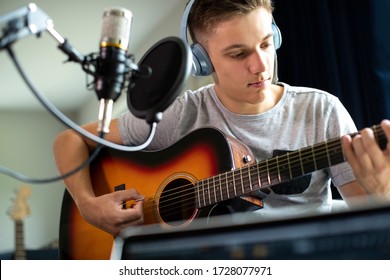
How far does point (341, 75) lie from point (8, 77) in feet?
3.21

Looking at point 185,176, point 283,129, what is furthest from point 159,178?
point 283,129

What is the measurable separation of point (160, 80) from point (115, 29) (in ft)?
0.27

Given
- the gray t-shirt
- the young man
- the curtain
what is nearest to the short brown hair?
the young man

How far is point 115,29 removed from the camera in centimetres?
62

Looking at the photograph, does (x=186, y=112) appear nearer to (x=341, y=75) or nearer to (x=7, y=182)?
(x=7, y=182)

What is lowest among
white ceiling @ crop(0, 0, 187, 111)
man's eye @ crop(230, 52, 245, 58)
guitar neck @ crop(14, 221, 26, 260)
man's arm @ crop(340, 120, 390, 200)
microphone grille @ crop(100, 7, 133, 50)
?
guitar neck @ crop(14, 221, 26, 260)

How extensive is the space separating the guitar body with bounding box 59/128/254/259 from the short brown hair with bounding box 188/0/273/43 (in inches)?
9.2

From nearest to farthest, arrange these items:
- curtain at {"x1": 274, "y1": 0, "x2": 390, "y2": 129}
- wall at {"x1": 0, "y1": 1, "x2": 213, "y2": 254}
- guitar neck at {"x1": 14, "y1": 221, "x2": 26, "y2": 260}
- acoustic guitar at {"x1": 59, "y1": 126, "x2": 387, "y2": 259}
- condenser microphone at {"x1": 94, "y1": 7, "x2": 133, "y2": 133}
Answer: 1. condenser microphone at {"x1": 94, "y1": 7, "x2": 133, "y2": 133}
2. guitar neck at {"x1": 14, "y1": 221, "x2": 26, "y2": 260}
3. acoustic guitar at {"x1": 59, "y1": 126, "x2": 387, "y2": 259}
4. wall at {"x1": 0, "y1": 1, "x2": 213, "y2": 254}
5. curtain at {"x1": 274, "y1": 0, "x2": 390, "y2": 129}

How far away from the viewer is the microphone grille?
24.2 inches

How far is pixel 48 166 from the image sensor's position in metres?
1.41

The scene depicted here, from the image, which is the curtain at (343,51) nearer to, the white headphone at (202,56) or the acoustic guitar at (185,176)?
the white headphone at (202,56)

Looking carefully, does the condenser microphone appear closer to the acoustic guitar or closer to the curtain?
the acoustic guitar

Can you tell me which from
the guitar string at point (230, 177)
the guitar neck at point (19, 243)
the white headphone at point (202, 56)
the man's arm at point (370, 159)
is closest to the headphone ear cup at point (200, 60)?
the white headphone at point (202, 56)

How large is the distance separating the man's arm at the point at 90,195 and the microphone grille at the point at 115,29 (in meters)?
0.37
